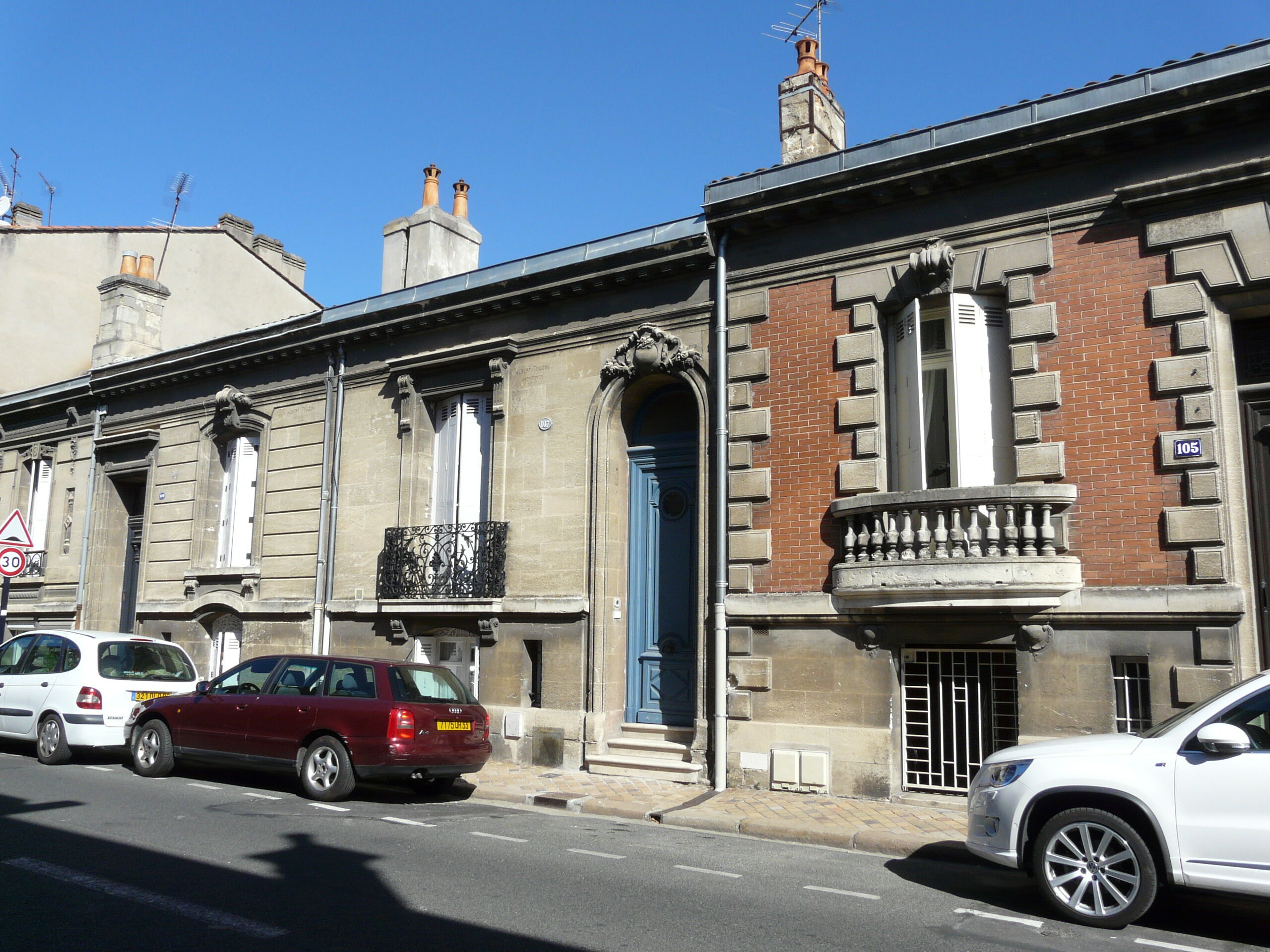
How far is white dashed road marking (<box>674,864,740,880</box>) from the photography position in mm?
7348

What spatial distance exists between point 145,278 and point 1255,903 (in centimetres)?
2309

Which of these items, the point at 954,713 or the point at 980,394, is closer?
the point at 954,713

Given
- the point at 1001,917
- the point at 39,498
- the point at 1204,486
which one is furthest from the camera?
the point at 39,498

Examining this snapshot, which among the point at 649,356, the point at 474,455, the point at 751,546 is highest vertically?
the point at 649,356

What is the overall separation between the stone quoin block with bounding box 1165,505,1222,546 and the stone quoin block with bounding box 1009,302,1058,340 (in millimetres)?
2143

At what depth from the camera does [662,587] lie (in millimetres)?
13555

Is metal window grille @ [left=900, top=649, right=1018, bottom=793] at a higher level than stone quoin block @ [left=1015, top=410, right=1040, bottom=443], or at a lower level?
lower

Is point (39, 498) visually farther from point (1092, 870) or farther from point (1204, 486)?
point (1092, 870)

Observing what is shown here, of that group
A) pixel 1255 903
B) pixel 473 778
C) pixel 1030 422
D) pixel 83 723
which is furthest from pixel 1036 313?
pixel 83 723

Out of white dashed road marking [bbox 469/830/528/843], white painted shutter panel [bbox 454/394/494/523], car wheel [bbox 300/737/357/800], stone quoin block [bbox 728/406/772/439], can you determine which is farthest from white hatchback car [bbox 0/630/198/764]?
stone quoin block [bbox 728/406/772/439]

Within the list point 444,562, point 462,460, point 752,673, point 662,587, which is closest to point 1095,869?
point 752,673

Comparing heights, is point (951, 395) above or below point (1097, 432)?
above

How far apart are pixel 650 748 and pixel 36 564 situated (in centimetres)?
1611

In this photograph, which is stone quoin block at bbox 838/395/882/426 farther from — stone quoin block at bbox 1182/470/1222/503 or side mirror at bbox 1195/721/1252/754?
side mirror at bbox 1195/721/1252/754
